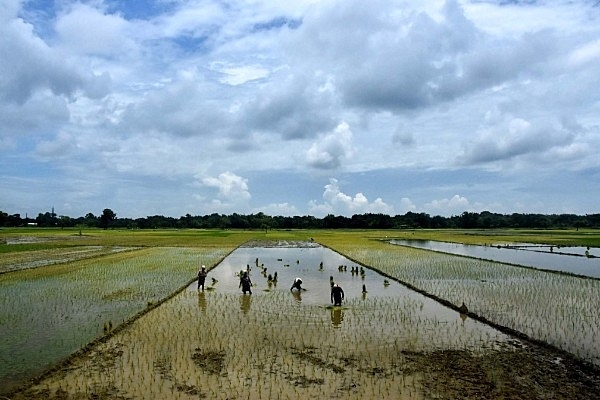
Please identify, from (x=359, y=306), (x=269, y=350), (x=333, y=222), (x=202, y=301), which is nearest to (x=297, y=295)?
(x=359, y=306)

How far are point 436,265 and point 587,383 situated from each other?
18986 millimetres

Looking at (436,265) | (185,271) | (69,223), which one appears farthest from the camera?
(69,223)

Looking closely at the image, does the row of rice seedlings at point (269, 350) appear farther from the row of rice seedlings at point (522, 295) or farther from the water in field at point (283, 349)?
the row of rice seedlings at point (522, 295)

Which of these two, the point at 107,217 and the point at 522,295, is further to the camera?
the point at 107,217

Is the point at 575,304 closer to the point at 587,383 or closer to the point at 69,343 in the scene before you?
the point at 587,383

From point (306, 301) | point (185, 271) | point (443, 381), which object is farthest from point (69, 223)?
point (443, 381)

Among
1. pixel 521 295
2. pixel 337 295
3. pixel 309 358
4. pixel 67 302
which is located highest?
pixel 337 295

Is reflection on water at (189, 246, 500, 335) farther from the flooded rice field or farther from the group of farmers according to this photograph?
the group of farmers

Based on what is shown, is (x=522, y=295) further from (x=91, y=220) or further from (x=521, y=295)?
(x=91, y=220)

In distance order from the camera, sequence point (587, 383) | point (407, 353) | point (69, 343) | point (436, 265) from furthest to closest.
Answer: point (436, 265) < point (69, 343) < point (407, 353) < point (587, 383)

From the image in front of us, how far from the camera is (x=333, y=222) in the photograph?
123875 mm

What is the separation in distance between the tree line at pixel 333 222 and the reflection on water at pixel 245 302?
95785 millimetres

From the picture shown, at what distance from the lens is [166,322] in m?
12.9

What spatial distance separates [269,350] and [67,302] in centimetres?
850
